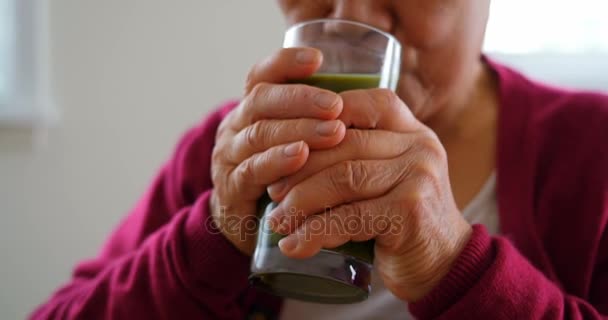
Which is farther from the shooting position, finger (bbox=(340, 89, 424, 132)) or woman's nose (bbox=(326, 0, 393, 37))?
woman's nose (bbox=(326, 0, 393, 37))

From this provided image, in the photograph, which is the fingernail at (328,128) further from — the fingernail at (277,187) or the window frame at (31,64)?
the window frame at (31,64)

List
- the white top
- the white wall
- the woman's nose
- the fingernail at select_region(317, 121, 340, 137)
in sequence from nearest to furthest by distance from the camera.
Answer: the fingernail at select_region(317, 121, 340, 137) < the woman's nose < the white top < the white wall

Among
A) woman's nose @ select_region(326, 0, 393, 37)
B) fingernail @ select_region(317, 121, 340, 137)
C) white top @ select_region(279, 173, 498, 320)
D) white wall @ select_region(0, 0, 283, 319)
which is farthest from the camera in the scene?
white wall @ select_region(0, 0, 283, 319)

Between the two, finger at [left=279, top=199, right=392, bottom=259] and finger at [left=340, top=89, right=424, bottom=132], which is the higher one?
finger at [left=340, top=89, right=424, bottom=132]

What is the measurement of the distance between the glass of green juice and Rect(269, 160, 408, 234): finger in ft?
0.11

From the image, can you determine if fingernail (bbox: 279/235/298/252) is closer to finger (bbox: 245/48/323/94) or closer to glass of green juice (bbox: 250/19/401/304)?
glass of green juice (bbox: 250/19/401/304)

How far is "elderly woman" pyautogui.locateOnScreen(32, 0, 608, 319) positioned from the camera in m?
0.52

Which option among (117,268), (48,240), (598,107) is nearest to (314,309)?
(117,268)

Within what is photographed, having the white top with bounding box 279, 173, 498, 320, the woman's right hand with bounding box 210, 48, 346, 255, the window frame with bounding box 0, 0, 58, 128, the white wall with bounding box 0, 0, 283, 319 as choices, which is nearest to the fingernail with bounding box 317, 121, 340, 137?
the woman's right hand with bounding box 210, 48, 346, 255

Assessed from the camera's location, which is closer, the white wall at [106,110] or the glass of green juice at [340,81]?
the glass of green juice at [340,81]

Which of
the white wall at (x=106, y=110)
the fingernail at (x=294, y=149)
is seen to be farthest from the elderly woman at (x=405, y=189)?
the white wall at (x=106, y=110)

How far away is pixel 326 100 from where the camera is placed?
51 cm

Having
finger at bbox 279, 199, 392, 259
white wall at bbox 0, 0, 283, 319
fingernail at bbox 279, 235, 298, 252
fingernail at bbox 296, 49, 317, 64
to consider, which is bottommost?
white wall at bbox 0, 0, 283, 319

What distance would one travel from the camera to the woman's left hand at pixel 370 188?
51cm
